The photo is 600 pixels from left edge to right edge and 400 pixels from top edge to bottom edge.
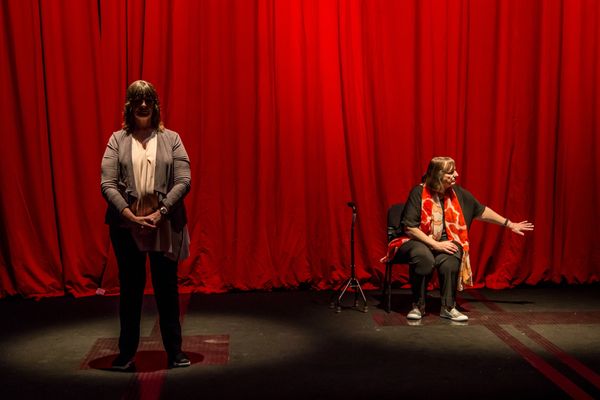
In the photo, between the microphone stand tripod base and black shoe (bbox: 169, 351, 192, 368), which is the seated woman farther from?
black shoe (bbox: 169, 351, 192, 368)

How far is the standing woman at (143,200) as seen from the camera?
331 centimetres

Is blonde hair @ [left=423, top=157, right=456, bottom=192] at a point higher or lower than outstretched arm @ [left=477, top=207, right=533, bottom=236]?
higher

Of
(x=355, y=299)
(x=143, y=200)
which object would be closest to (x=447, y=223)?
(x=355, y=299)

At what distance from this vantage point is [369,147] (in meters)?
5.55

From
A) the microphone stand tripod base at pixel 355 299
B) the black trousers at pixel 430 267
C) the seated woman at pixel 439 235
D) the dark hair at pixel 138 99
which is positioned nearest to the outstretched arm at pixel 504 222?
the seated woman at pixel 439 235

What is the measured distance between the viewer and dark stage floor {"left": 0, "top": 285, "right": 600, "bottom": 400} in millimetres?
3297

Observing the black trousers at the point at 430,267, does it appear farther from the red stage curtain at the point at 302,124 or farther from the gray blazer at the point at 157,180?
the gray blazer at the point at 157,180

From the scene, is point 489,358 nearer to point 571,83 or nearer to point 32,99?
point 571,83

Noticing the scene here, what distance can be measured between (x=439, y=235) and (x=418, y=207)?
223 millimetres

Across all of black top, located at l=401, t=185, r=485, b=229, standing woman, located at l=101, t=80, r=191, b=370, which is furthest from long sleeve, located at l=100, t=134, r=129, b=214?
black top, located at l=401, t=185, r=485, b=229

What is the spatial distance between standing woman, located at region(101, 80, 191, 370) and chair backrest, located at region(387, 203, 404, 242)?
5.65ft

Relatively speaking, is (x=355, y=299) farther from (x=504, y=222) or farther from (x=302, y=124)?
(x=302, y=124)

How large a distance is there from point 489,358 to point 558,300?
1.66 metres

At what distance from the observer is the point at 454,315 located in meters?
4.49
